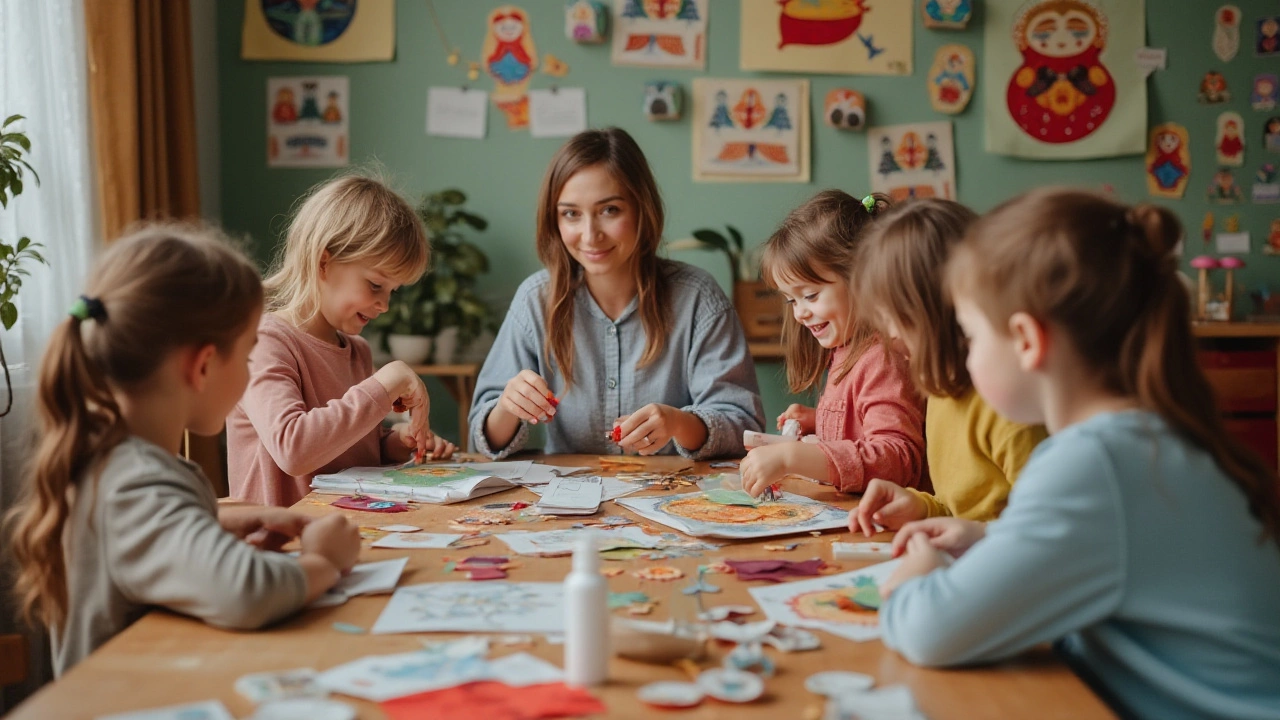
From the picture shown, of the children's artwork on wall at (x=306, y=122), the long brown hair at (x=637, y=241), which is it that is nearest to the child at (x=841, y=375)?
the long brown hair at (x=637, y=241)

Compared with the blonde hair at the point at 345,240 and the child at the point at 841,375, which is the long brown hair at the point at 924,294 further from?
the blonde hair at the point at 345,240

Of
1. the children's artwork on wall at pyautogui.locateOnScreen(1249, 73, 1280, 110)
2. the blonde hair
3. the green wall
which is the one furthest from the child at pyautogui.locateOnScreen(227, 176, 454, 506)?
the children's artwork on wall at pyautogui.locateOnScreen(1249, 73, 1280, 110)

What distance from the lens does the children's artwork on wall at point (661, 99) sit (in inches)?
152

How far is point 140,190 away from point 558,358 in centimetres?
158

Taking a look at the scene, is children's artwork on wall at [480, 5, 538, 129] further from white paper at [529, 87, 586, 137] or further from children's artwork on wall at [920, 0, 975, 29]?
children's artwork on wall at [920, 0, 975, 29]

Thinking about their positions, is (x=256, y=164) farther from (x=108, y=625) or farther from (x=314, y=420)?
(x=108, y=625)

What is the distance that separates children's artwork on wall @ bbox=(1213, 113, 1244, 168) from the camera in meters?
3.94

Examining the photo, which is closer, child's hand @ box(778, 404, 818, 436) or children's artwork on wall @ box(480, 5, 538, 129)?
child's hand @ box(778, 404, 818, 436)

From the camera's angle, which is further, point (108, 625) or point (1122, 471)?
point (108, 625)

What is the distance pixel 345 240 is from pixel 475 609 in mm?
1030

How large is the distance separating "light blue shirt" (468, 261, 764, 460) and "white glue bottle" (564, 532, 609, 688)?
4.39 ft

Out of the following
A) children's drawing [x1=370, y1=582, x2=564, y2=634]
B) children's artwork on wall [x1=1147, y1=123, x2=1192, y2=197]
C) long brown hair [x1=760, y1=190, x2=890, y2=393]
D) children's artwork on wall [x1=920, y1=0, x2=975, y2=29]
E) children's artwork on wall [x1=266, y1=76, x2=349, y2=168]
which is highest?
children's artwork on wall [x1=920, y1=0, x2=975, y2=29]

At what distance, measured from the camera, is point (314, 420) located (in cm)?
173

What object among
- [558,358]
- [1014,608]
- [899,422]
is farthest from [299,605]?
[558,358]
